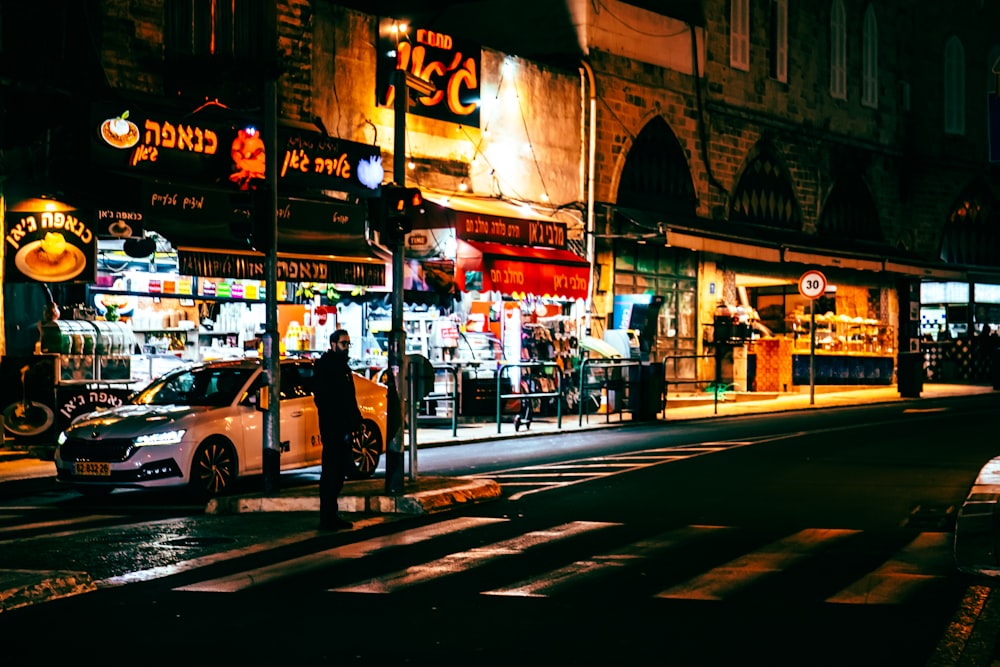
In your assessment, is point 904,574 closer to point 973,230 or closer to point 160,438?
point 160,438

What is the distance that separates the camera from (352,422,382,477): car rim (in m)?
17.2

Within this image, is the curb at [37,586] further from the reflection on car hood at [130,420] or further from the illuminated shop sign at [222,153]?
the illuminated shop sign at [222,153]

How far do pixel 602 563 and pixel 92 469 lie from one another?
21.5 feet

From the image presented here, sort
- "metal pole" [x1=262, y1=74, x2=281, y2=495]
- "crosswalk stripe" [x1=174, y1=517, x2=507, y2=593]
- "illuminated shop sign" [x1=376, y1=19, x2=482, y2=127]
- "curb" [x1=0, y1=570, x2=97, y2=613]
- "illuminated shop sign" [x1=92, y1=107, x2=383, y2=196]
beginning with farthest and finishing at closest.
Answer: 1. "illuminated shop sign" [x1=376, y1=19, x2=482, y2=127]
2. "illuminated shop sign" [x1=92, y1=107, x2=383, y2=196]
3. "metal pole" [x1=262, y1=74, x2=281, y2=495]
4. "crosswalk stripe" [x1=174, y1=517, x2=507, y2=593]
5. "curb" [x1=0, y1=570, x2=97, y2=613]

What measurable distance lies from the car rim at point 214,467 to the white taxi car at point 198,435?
0.04ft

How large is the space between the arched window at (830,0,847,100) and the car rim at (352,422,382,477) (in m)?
27.6

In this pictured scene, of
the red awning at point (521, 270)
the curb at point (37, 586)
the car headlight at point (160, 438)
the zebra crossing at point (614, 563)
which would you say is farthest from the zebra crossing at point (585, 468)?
the red awning at point (521, 270)

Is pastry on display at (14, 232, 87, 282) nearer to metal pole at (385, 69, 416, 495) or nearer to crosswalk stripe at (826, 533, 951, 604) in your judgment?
metal pole at (385, 69, 416, 495)

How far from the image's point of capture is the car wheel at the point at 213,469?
14984 millimetres

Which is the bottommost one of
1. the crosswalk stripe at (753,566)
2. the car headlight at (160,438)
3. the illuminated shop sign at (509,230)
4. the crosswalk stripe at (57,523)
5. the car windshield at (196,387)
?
the crosswalk stripe at (57,523)

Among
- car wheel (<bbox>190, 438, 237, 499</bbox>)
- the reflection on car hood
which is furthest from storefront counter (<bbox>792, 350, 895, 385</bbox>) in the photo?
the reflection on car hood

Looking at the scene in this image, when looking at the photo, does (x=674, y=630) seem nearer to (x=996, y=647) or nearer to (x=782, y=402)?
(x=996, y=647)

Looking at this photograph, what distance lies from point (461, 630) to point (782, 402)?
82.6ft

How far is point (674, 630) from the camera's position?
8070 mm
